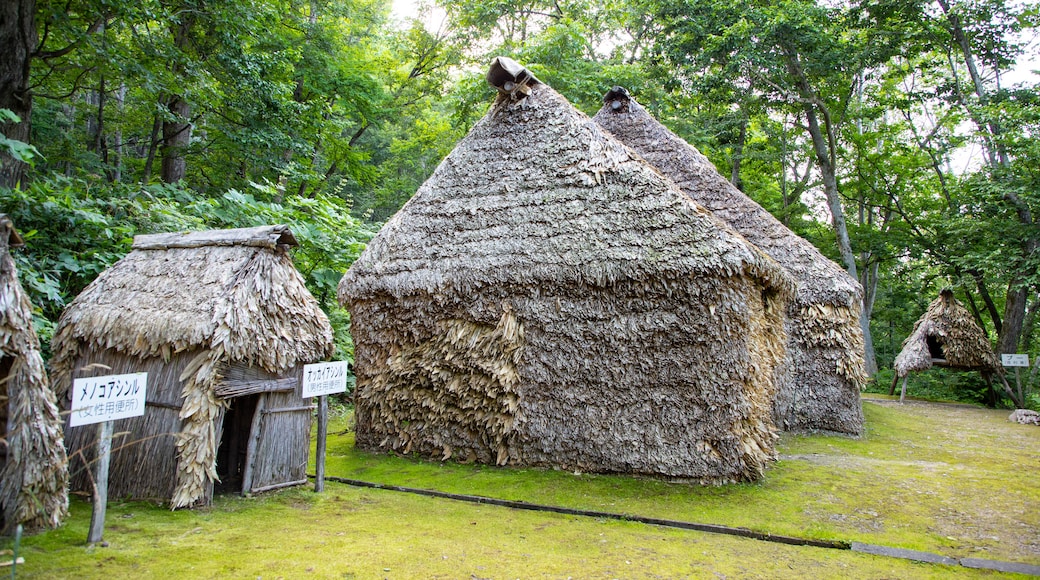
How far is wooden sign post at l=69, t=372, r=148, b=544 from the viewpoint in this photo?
383 cm

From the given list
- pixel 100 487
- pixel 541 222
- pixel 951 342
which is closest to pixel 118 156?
pixel 541 222

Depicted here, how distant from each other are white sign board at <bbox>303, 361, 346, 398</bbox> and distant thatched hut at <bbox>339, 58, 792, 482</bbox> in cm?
166

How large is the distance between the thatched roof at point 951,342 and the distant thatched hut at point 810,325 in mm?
6371

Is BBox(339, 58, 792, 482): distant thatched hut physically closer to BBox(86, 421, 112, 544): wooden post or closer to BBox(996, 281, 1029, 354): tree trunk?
BBox(86, 421, 112, 544): wooden post

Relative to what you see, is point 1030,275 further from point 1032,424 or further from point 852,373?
point 852,373

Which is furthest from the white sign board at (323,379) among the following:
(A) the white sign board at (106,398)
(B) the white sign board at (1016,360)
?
(B) the white sign board at (1016,360)

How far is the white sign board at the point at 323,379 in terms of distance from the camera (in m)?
5.54

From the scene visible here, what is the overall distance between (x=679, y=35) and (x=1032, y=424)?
12.7 meters

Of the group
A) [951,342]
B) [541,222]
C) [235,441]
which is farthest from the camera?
[951,342]

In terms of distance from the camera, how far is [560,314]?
22.1 ft

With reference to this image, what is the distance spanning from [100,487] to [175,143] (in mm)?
10734

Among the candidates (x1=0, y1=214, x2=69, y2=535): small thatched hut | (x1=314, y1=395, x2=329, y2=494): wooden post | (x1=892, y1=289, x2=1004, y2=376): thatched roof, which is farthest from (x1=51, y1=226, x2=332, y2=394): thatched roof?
(x1=892, y1=289, x2=1004, y2=376): thatched roof

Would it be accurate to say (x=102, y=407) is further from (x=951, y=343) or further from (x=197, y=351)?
(x=951, y=343)

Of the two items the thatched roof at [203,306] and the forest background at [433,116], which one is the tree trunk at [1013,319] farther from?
the thatched roof at [203,306]
